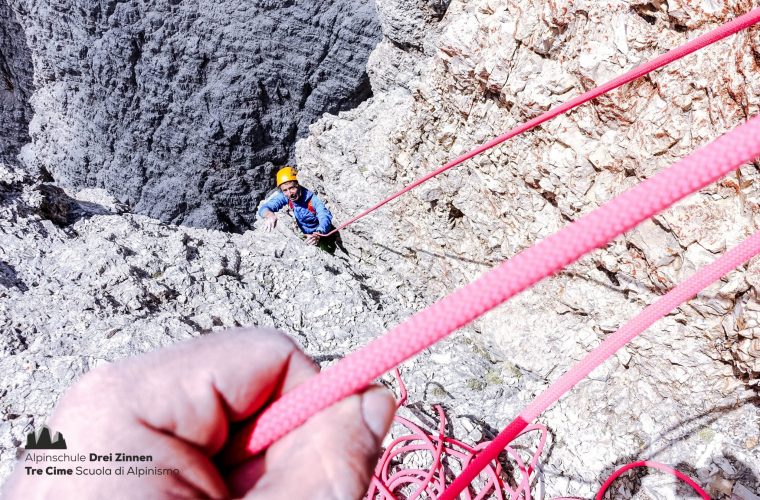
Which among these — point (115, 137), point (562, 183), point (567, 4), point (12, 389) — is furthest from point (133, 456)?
point (115, 137)

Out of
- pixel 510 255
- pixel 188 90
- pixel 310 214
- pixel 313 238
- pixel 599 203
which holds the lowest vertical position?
pixel 313 238

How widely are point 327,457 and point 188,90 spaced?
14.6ft

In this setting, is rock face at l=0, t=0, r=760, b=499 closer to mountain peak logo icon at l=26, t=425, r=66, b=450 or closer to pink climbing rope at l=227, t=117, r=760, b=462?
pink climbing rope at l=227, t=117, r=760, b=462

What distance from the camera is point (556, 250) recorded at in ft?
2.54

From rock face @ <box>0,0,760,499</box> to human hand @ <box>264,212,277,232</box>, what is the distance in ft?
0.98

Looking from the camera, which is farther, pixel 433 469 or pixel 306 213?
pixel 306 213

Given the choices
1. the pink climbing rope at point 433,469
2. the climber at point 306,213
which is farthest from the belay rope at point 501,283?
the climber at point 306,213

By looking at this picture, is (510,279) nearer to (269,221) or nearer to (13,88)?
(269,221)

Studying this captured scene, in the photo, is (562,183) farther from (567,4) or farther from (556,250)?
(556,250)

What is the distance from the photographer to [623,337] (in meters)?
1.38

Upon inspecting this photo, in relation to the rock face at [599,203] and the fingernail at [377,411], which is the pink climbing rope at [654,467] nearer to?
the rock face at [599,203]

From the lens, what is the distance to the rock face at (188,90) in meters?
4.13

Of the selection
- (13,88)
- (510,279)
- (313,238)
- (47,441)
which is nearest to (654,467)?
(510,279)

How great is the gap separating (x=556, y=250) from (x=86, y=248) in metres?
2.74
